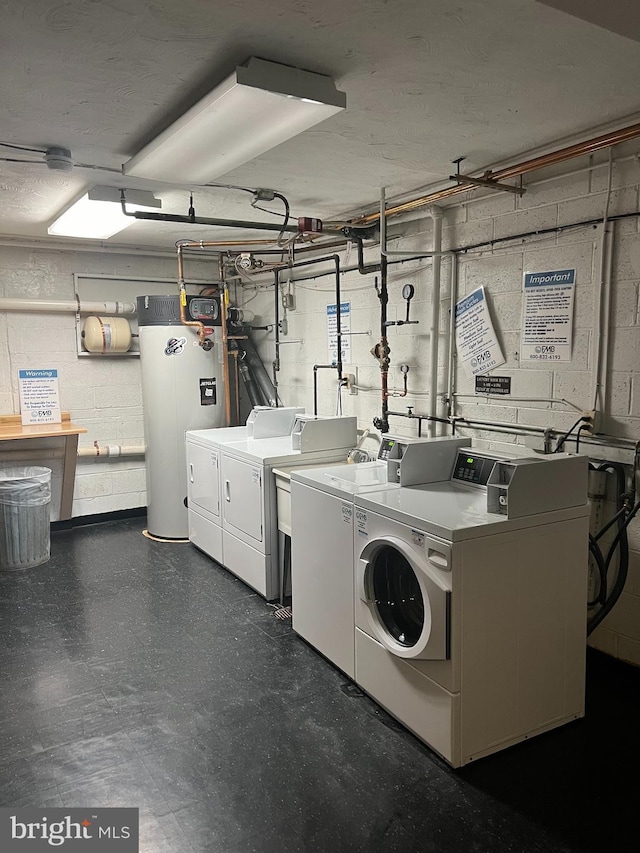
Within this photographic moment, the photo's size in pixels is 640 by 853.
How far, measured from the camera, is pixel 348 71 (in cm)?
197

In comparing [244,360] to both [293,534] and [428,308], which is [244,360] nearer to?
[428,308]

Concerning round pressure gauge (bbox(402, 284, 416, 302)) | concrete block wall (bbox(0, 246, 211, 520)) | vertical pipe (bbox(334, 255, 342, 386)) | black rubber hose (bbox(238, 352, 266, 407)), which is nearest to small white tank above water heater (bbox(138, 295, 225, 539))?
black rubber hose (bbox(238, 352, 266, 407))

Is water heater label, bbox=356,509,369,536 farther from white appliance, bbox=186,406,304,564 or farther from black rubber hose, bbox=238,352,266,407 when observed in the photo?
black rubber hose, bbox=238,352,266,407

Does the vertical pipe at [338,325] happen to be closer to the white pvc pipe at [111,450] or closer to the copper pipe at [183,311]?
the copper pipe at [183,311]

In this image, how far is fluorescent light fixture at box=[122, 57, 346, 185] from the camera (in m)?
1.88

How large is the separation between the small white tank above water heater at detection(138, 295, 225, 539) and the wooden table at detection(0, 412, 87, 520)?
1.94 ft

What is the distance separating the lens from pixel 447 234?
139 inches

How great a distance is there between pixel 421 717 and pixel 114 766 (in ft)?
3.76

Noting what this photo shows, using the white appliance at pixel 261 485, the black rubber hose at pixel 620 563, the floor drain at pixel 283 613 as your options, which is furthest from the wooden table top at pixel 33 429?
the black rubber hose at pixel 620 563

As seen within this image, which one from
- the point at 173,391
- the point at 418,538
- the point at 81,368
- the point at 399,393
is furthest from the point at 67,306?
the point at 418,538

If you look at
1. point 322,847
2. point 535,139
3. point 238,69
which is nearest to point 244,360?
point 535,139

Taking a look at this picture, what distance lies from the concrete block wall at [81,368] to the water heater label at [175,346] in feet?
2.90

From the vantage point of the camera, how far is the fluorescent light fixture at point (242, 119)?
6.17 ft

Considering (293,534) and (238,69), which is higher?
(238,69)
